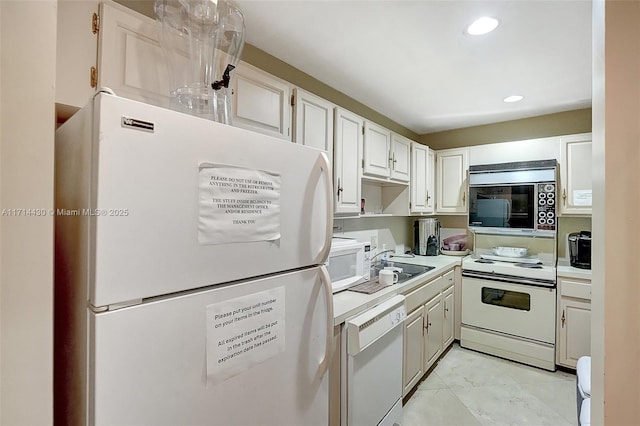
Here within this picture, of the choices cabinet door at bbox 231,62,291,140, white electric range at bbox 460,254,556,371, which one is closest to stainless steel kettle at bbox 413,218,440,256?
white electric range at bbox 460,254,556,371

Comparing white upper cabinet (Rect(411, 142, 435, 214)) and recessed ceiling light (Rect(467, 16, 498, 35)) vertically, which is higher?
recessed ceiling light (Rect(467, 16, 498, 35))

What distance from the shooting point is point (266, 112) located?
158 cm

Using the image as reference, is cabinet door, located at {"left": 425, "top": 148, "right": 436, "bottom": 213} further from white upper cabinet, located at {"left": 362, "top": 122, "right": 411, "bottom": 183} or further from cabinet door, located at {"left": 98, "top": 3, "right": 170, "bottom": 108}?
cabinet door, located at {"left": 98, "top": 3, "right": 170, "bottom": 108}

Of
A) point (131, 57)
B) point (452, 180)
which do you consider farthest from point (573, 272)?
point (131, 57)

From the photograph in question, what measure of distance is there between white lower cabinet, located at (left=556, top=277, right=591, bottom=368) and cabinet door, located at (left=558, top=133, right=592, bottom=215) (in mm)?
668

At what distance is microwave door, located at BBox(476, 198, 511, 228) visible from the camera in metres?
2.88

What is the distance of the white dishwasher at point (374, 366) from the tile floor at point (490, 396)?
426 millimetres

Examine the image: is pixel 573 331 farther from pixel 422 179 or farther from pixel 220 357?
pixel 220 357
